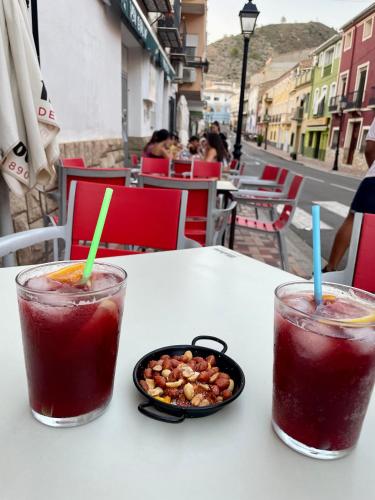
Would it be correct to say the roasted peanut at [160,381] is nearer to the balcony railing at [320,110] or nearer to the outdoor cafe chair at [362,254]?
the outdoor cafe chair at [362,254]

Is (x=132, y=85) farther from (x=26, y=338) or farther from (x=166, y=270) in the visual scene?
(x=26, y=338)

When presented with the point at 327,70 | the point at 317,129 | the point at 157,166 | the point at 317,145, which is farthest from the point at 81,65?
the point at 317,145

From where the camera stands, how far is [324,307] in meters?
0.60

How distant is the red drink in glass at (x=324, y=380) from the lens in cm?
51

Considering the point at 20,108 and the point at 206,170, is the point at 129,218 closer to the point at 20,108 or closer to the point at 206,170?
the point at 20,108

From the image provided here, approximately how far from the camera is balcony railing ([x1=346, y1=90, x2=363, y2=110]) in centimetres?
2427

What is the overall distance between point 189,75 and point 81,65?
16.8 meters

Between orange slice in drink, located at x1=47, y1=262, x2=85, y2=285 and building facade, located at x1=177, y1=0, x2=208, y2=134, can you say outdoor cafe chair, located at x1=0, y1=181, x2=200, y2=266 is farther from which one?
building facade, located at x1=177, y1=0, x2=208, y2=134

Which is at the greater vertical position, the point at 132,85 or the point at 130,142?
the point at 132,85

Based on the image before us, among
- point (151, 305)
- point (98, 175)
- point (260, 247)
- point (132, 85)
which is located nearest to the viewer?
point (151, 305)

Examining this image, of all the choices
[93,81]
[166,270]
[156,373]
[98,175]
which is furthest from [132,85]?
[156,373]

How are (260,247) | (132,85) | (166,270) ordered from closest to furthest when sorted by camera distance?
(166,270)
(260,247)
(132,85)

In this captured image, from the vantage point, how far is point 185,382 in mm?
620

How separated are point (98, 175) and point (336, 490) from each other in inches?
95.3
